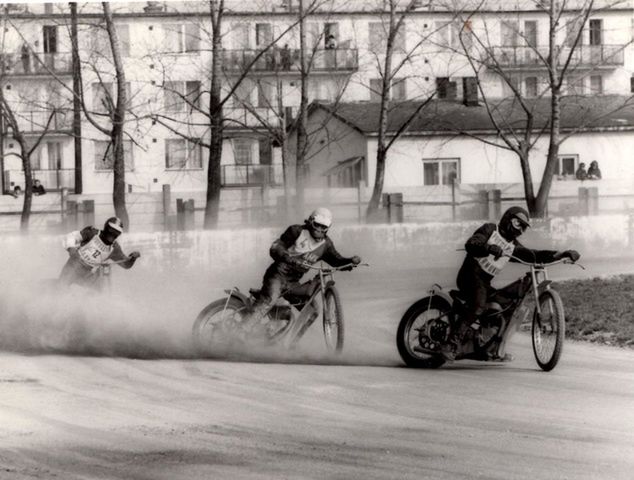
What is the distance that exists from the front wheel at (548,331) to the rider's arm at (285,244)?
2.75 metres

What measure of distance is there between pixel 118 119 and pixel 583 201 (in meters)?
8.47

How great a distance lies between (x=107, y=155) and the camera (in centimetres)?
2062

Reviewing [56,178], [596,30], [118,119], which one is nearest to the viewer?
[118,119]

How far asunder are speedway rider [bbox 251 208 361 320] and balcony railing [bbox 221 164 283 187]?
648 cm

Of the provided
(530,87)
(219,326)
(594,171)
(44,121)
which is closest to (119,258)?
(219,326)

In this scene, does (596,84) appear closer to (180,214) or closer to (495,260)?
(180,214)

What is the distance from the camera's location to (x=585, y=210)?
22.2 m

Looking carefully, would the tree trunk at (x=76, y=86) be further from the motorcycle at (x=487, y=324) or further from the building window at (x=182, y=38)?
the motorcycle at (x=487, y=324)

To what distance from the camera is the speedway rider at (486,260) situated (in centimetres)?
1191

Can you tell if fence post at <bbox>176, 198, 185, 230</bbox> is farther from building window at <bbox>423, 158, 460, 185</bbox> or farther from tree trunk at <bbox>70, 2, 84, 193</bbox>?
building window at <bbox>423, 158, 460, 185</bbox>

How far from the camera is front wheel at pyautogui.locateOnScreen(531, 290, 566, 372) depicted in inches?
459

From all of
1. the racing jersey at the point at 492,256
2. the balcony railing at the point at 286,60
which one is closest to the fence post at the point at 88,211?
the balcony railing at the point at 286,60

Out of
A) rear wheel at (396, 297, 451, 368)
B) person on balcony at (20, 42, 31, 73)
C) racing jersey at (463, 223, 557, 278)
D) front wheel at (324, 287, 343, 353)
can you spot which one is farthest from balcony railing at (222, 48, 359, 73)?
racing jersey at (463, 223, 557, 278)

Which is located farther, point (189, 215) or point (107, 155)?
point (189, 215)
